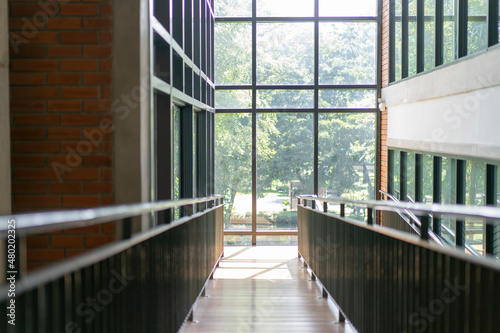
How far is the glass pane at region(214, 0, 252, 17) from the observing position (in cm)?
1132

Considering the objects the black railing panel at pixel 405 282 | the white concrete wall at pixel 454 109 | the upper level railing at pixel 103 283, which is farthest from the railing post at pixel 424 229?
the white concrete wall at pixel 454 109

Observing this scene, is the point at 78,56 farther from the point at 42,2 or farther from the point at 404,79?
the point at 404,79

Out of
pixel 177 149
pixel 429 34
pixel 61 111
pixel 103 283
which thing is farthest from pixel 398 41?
pixel 103 283

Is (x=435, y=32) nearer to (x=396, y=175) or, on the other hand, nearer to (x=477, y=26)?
(x=477, y=26)

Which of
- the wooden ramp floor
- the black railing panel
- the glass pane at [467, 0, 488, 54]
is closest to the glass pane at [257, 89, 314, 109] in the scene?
the wooden ramp floor

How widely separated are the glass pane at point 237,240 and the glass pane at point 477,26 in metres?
6.20

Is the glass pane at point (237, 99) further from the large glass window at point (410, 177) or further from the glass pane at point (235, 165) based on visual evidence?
the large glass window at point (410, 177)

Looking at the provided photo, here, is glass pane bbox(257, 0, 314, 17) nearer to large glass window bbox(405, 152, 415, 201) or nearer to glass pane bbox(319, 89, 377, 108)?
glass pane bbox(319, 89, 377, 108)

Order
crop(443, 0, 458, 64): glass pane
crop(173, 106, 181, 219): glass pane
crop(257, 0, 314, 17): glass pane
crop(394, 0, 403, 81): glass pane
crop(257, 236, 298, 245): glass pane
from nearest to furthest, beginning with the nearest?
crop(173, 106, 181, 219): glass pane
crop(443, 0, 458, 64): glass pane
crop(394, 0, 403, 81): glass pane
crop(257, 0, 314, 17): glass pane
crop(257, 236, 298, 245): glass pane

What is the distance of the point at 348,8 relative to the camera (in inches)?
449

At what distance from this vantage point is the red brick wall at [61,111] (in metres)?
3.43

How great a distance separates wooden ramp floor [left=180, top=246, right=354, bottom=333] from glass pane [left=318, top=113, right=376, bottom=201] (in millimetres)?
3276

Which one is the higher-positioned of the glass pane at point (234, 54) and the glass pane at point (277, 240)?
the glass pane at point (234, 54)

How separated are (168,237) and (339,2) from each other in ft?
30.2
